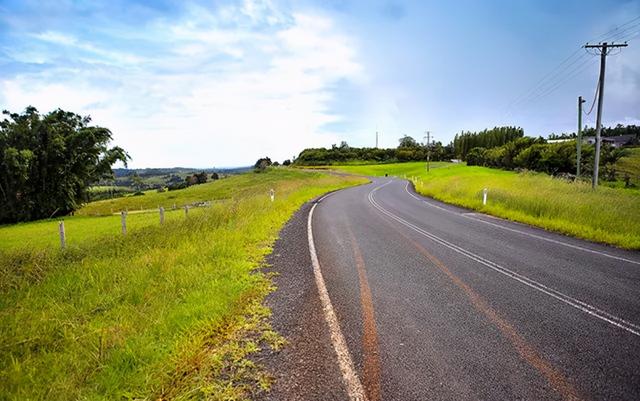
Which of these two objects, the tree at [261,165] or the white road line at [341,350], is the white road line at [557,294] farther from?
the tree at [261,165]

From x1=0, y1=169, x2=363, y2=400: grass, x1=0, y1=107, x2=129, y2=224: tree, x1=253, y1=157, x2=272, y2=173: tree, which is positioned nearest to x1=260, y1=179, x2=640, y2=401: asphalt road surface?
x1=0, y1=169, x2=363, y2=400: grass

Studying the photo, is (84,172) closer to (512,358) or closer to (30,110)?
(30,110)

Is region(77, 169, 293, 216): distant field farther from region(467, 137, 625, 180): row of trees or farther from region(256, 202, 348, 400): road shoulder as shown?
region(256, 202, 348, 400): road shoulder

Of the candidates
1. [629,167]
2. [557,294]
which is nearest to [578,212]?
[557,294]

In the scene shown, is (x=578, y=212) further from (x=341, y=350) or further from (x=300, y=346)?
(x=300, y=346)

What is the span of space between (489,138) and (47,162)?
120m

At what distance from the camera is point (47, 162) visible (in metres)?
44.5

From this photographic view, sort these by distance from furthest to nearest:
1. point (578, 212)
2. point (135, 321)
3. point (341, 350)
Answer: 1. point (578, 212)
2. point (135, 321)
3. point (341, 350)

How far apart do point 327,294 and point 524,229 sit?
9.77 m

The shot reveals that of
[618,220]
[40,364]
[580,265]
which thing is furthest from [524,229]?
[40,364]

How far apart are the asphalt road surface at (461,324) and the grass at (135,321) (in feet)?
1.85

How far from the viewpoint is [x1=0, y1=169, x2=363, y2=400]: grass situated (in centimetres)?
326

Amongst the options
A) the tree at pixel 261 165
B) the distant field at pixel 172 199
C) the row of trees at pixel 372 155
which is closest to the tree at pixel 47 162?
the distant field at pixel 172 199

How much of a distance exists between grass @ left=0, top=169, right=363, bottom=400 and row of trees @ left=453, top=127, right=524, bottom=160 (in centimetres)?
11882
